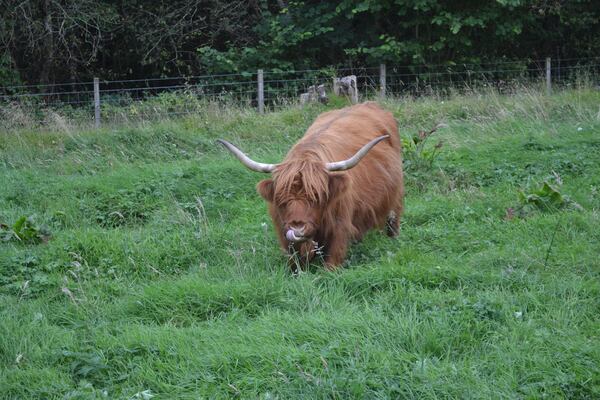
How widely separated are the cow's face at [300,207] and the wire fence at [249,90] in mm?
7801

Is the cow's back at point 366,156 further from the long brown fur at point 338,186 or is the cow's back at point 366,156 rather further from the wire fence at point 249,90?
the wire fence at point 249,90

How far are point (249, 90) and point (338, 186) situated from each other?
11.9 m

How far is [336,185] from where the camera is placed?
5852 millimetres

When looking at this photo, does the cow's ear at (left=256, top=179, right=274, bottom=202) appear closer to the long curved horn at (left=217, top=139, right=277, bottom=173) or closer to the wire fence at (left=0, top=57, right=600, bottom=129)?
the long curved horn at (left=217, top=139, right=277, bottom=173)

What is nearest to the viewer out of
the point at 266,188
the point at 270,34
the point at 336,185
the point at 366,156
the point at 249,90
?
the point at 336,185

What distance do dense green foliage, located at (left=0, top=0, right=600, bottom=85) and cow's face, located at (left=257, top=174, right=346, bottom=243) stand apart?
1200cm

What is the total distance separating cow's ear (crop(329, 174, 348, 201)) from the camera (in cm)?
586

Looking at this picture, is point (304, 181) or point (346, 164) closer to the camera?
point (304, 181)

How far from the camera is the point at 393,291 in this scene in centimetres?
514

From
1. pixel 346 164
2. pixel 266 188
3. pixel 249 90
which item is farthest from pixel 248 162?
pixel 249 90

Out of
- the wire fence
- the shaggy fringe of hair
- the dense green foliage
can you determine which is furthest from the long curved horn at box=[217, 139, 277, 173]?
the dense green foliage

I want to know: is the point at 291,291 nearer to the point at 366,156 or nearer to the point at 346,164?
the point at 346,164

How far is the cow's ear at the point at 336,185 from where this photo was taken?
5855 mm

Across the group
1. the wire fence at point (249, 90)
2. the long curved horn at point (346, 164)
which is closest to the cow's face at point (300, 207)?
the long curved horn at point (346, 164)
